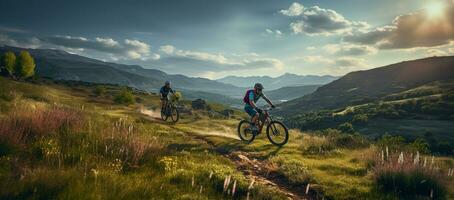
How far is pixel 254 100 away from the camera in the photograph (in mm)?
20484

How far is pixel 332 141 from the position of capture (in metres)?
21.5

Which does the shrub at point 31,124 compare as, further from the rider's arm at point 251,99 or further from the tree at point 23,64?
the tree at point 23,64

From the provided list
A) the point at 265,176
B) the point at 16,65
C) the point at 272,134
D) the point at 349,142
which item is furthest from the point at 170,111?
the point at 16,65

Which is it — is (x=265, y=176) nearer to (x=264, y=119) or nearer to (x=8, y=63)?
(x=264, y=119)

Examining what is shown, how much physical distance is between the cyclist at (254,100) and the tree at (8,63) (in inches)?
5103

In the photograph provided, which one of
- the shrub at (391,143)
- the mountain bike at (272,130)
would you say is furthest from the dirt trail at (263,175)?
the shrub at (391,143)

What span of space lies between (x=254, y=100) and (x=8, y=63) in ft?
437

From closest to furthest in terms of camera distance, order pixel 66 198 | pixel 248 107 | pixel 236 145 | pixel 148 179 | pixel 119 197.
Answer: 1. pixel 66 198
2. pixel 119 197
3. pixel 148 179
4. pixel 236 145
5. pixel 248 107

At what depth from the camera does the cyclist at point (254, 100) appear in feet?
64.8

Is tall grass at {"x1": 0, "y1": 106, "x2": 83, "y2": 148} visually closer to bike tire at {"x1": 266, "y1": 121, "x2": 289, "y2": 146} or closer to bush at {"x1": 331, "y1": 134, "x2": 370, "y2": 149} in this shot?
bike tire at {"x1": 266, "y1": 121, "x2": 289, "y2": 146}

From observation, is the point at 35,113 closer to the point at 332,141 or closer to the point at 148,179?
the point at 148,179

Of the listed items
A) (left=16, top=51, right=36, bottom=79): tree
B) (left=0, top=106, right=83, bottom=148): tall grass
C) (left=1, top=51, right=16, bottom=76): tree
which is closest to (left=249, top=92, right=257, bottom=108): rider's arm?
(left=0, top=106, right=83, bottom=148): tall grass

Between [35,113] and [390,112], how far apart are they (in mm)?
142330

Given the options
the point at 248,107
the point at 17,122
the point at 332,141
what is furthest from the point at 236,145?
the point at 17,122
